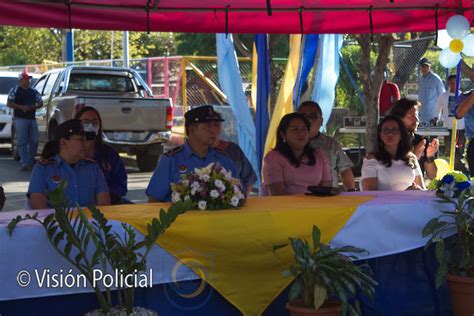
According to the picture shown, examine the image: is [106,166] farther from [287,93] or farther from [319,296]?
[287,93]

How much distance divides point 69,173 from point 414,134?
4.04m

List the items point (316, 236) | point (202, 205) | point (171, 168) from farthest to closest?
point (171, 168)
point (202, 205)
point (316, 236)

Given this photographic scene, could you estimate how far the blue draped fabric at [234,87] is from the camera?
38.3 feet

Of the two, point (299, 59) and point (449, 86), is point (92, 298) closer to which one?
point (299, 59)

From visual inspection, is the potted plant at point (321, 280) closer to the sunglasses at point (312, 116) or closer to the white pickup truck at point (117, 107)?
the sunglasses at point (312, 116)

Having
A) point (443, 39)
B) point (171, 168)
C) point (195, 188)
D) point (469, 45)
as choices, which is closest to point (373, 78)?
point (443, 39)

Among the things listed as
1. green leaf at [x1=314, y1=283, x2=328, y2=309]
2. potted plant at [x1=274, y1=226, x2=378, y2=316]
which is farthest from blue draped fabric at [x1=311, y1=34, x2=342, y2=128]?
green leaf at [x1=314, y1=283, x2=328, y2=309]

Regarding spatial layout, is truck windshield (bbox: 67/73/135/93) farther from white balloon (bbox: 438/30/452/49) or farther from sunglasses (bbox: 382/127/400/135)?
sunglasses (bbox: 382/127/400/135)

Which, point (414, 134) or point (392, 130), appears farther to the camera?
point (414, 134)

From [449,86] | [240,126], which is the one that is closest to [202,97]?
[449,86]

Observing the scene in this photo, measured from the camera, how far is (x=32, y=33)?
146ft

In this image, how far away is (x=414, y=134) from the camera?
8.84 metres

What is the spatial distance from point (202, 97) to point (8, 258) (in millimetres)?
17307

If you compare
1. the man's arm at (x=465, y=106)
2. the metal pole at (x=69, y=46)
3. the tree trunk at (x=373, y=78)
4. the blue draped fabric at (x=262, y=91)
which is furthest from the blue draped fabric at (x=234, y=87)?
the metal pole at (x=69, y=46)
